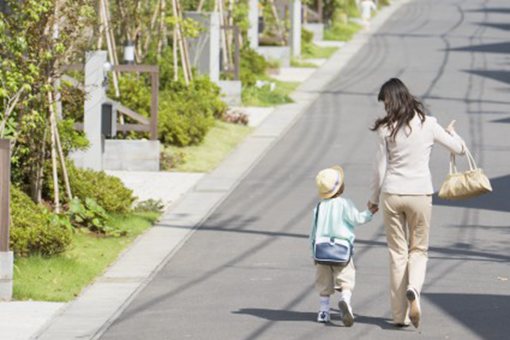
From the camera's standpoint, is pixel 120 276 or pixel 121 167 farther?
pixel 121 167

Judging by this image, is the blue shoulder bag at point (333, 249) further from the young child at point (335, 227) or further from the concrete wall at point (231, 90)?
the concrete wall at point (231, 90)

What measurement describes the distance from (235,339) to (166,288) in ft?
8.12

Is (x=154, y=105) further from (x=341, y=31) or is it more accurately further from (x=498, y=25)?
(x=498, y=25)

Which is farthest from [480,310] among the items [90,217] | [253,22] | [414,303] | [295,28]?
[295,28]

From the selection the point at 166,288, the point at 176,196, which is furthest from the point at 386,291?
the point at 176,196

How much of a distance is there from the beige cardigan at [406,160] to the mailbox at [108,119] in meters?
10.2

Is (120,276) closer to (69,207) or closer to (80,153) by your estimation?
(69,207)

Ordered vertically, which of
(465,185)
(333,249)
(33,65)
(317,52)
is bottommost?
(317,52)

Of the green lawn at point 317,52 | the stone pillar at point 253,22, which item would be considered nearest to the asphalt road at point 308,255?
the stone pillar at point 253,22

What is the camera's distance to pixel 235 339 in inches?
479

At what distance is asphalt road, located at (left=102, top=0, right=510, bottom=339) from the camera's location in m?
12.7

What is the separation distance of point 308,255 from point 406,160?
413 centimetres

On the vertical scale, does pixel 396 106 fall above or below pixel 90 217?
above

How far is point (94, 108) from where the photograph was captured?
2150 cm
